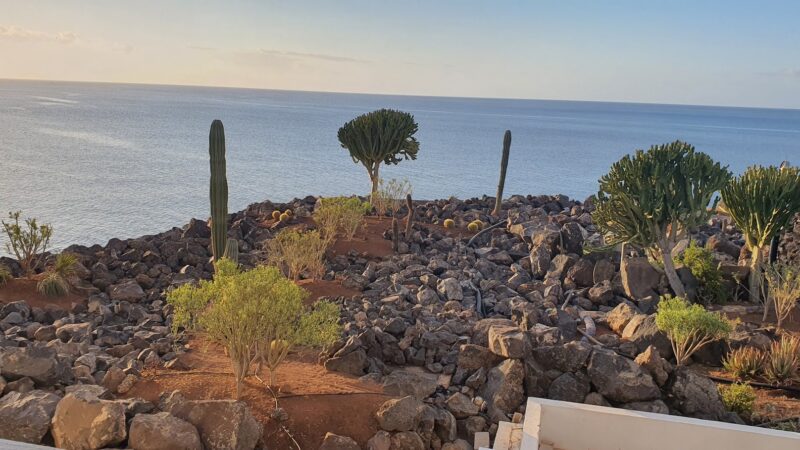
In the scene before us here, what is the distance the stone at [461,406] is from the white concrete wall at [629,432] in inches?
52.0

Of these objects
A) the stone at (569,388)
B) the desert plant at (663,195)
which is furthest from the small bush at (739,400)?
the desert plant at (663,195)

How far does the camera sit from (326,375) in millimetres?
8219

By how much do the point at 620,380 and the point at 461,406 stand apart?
74.0 inches

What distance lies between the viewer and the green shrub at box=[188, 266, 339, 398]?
288 inches

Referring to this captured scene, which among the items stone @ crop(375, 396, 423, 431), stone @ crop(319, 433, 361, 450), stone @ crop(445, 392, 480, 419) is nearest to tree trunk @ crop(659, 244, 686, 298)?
stone @ crop(445, 392, 480, 419)

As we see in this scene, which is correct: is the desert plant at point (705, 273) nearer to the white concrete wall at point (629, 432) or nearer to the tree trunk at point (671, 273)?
the tree trunk at point (671, 273)

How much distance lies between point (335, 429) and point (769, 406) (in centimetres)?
517

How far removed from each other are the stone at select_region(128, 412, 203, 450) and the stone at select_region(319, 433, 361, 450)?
1.19 metres

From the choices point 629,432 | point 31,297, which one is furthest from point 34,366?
point 629,432

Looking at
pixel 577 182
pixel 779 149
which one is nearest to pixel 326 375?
pixel 577 182

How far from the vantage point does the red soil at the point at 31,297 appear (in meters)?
12.2

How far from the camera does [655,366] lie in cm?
835

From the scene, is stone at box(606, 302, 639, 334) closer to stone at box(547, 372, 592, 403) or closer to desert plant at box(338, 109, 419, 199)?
stone at box(547, 372, 592, 403)

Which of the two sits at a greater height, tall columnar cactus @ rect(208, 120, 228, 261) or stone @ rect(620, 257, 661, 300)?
tall columnar cactus @ rect(208, 120, 228, 261)
